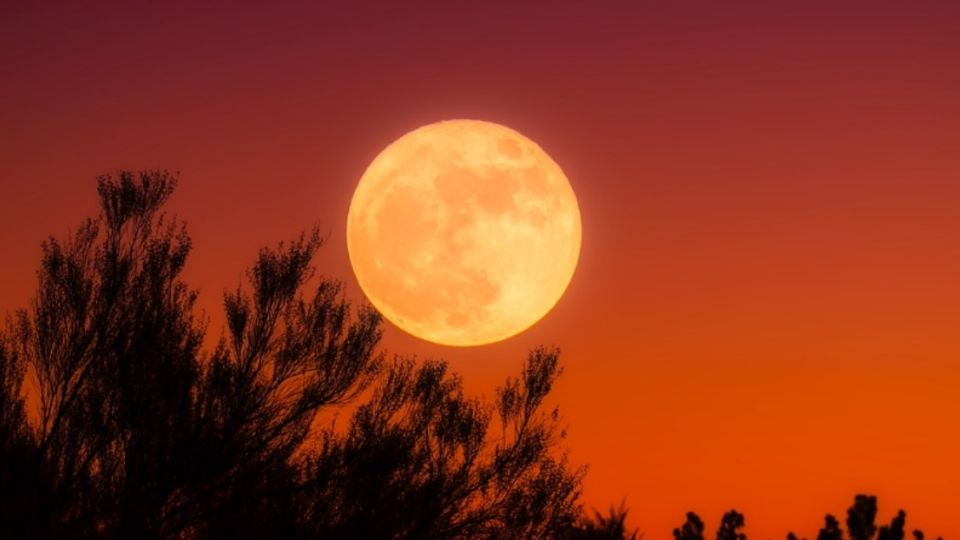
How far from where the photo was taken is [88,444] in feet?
59.3

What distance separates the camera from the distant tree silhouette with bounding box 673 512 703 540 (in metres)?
34.8

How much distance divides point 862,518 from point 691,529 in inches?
282

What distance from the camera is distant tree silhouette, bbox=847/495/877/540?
94.3 ft

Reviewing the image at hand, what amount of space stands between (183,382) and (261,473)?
207cm

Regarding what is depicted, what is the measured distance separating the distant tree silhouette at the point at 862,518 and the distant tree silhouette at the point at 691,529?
21.3ft

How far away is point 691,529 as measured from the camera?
35031 mm

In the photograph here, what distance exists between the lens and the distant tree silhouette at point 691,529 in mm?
34750

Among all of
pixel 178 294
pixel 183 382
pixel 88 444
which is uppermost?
pixel 178 294

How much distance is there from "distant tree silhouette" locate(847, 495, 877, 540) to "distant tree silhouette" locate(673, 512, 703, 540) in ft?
21.3

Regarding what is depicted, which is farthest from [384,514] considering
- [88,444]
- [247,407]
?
[88,444]

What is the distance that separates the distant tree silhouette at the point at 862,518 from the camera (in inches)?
1131

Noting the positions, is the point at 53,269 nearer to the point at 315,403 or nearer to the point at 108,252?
the point at 108,252

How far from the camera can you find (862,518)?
2889 centimetres

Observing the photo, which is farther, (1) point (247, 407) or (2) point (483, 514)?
(2) point (483, 514)
